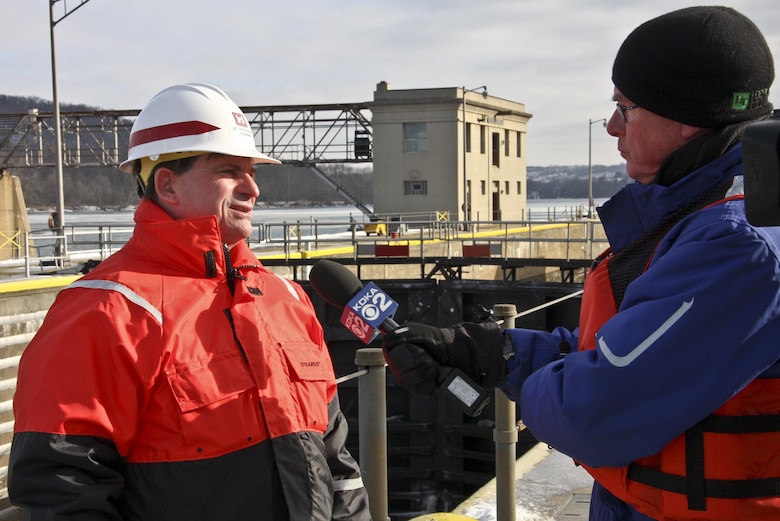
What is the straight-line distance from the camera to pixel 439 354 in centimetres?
246

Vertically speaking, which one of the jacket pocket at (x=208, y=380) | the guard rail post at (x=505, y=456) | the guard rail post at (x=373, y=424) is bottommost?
the guard rail post at (x=505, y=456)

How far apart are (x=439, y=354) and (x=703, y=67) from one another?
1.14m

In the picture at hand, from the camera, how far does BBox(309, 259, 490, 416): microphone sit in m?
2.36

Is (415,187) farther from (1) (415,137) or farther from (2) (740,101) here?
(2) (740,101)

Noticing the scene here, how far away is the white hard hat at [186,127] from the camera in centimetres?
238

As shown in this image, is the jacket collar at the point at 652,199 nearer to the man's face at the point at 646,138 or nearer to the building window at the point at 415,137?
the man's face at the point at 646,138

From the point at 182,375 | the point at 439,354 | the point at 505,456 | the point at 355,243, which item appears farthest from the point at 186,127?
the point at 355,243

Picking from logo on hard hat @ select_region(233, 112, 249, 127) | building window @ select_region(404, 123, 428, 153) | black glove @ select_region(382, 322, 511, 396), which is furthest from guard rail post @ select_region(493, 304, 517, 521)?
building window @ select_region(404, 123, 428, 153)

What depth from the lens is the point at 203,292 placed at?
2.19 metres

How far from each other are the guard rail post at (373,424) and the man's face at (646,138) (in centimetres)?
178

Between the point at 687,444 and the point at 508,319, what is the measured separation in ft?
11.1

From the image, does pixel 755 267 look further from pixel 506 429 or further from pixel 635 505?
pixel 506 429

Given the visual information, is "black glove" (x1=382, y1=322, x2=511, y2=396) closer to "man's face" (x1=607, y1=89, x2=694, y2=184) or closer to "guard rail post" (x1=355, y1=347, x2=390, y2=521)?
"man's face" (x1=607, y1=89, x2=694, y2=184)

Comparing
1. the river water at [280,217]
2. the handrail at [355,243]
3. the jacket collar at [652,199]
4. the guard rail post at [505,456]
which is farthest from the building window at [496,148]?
the jacket collar at [652,199]
